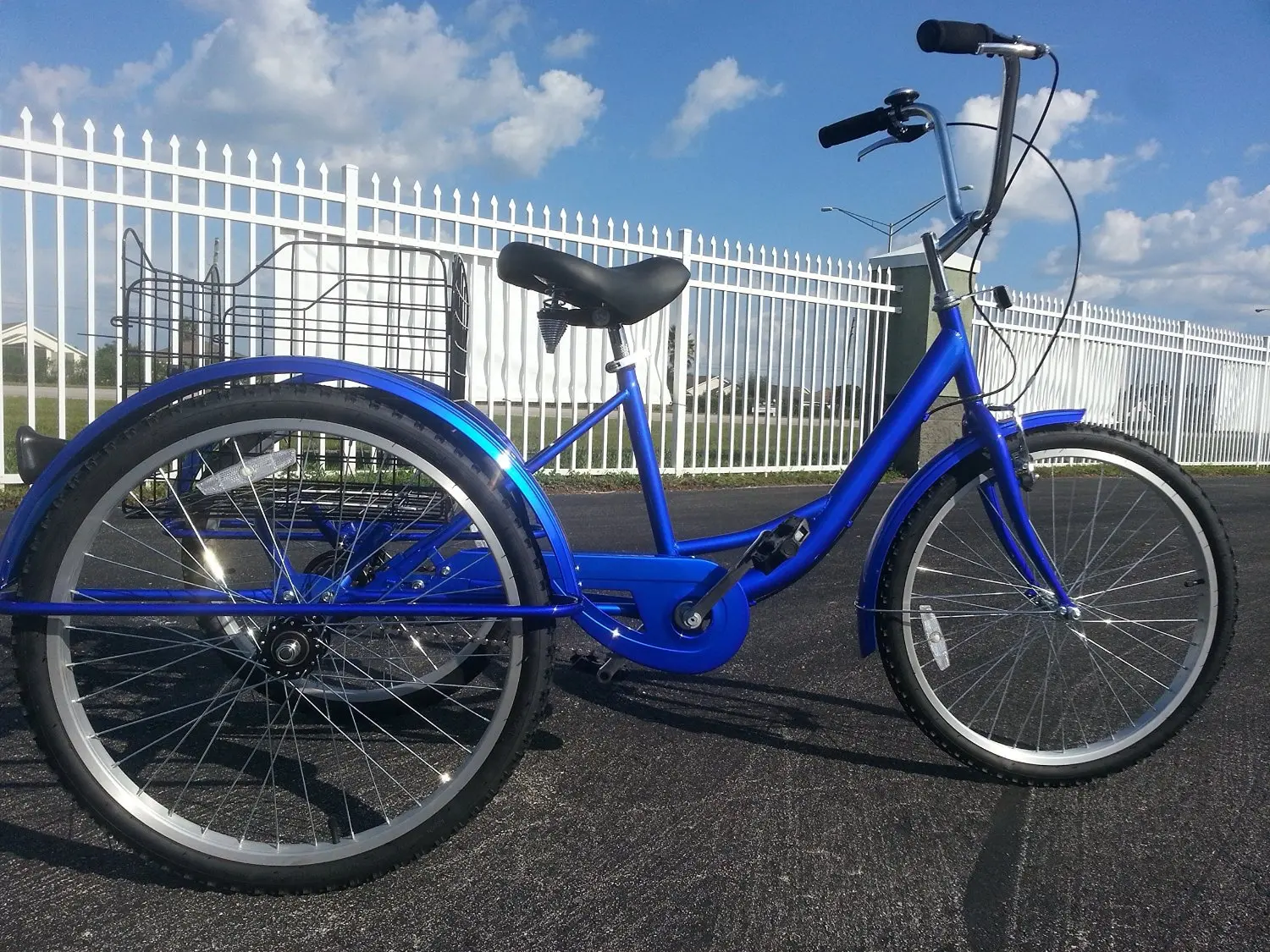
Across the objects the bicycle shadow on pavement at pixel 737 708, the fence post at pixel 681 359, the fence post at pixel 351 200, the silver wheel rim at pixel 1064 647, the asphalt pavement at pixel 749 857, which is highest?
the fence post at pixel 351 200

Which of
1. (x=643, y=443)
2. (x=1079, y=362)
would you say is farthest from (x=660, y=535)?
(x=1079, y=362)

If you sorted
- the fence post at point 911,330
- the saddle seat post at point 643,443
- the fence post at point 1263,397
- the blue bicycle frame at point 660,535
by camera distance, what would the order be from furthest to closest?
the fence post at point 1263,397 < the fence post at point 911,330 < the saddle seat post at point 643,443 < the blue bicycle frame at point 660,535

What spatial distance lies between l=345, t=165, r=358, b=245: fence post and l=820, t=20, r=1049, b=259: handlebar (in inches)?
198

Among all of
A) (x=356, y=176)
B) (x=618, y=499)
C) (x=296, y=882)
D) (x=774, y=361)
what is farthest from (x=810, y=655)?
(x=774, y=361)

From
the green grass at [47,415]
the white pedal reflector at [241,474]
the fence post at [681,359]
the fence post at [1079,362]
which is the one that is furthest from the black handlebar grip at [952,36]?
the fence post at [1079,362]

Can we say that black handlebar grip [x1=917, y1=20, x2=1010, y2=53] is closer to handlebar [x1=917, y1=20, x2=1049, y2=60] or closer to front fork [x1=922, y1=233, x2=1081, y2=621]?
handlebar [x1=917, y1=20, x2=1049, y2=60]

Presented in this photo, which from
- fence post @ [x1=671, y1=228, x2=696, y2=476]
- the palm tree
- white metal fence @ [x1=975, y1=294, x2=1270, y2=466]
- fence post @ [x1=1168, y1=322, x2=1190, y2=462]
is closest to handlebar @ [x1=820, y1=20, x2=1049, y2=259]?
fence post @ [x1=671, y1=228, x2=696, y2=476]

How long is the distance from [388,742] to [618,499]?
4.50 metres

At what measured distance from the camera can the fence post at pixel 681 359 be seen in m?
8.23

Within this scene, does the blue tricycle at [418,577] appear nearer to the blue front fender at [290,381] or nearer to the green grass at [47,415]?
the blue front fender at [290,381]

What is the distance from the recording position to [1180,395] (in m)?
12.8

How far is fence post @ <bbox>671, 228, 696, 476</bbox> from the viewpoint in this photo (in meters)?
8.23

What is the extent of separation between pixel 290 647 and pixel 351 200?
5.58m

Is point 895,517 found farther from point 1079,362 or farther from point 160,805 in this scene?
point 1079,362
